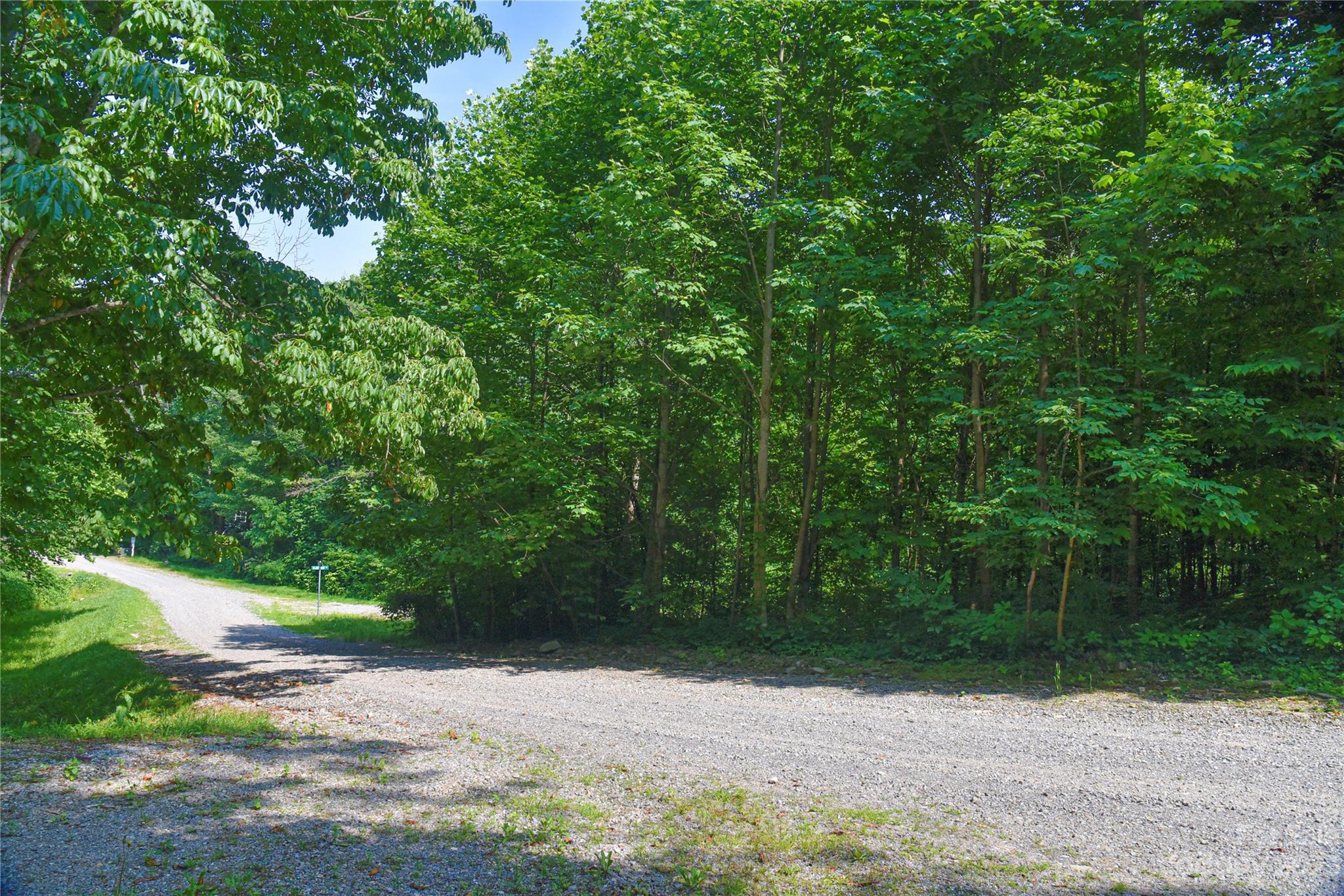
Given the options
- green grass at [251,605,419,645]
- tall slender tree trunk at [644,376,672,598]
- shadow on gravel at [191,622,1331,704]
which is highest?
tall slender tree trunk at [644,376,672,598]

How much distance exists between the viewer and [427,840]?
13.6ft

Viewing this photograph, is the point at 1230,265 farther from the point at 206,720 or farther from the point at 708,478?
the point at 206,720

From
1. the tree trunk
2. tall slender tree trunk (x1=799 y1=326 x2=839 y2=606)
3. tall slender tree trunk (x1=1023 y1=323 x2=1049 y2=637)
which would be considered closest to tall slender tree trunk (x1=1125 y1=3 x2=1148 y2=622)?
tall slender tree trunk (x1=1023 y1=323 x2=1049 y2=637)

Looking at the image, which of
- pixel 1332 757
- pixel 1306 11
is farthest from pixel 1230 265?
pixel 1332 757

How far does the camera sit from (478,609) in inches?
653

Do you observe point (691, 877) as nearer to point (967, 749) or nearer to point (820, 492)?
point (967, 749)

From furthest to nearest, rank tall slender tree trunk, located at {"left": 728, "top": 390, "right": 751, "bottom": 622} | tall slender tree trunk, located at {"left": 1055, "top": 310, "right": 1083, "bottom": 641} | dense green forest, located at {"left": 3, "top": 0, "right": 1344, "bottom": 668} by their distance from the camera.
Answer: tall slender tree trunk, located at {"left": 728, "top": 390, "right": 751, "bottom": 622} → tall slender tree trunk, located at {"left": 1055, "top": 310, "right": 1083, "bottom": 641} → dense green forest, located at {"left": 3, "top": 0, "right": 1344, "bottom": 668}

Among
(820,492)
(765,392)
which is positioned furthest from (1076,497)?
(765,392)

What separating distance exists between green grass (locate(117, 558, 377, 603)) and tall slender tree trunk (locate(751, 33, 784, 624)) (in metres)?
22.4

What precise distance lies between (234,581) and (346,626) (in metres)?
21.0

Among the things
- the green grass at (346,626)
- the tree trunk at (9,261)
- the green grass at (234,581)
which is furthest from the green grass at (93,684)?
the green grass at (234,581)

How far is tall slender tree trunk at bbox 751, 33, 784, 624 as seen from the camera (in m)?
12.9

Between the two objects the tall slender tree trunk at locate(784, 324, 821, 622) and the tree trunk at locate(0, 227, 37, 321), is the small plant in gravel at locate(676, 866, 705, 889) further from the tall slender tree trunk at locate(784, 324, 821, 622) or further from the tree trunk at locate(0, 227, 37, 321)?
the tall slender tree trunk at locate(784, 324, 821, 622)

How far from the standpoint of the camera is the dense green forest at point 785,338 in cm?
739
